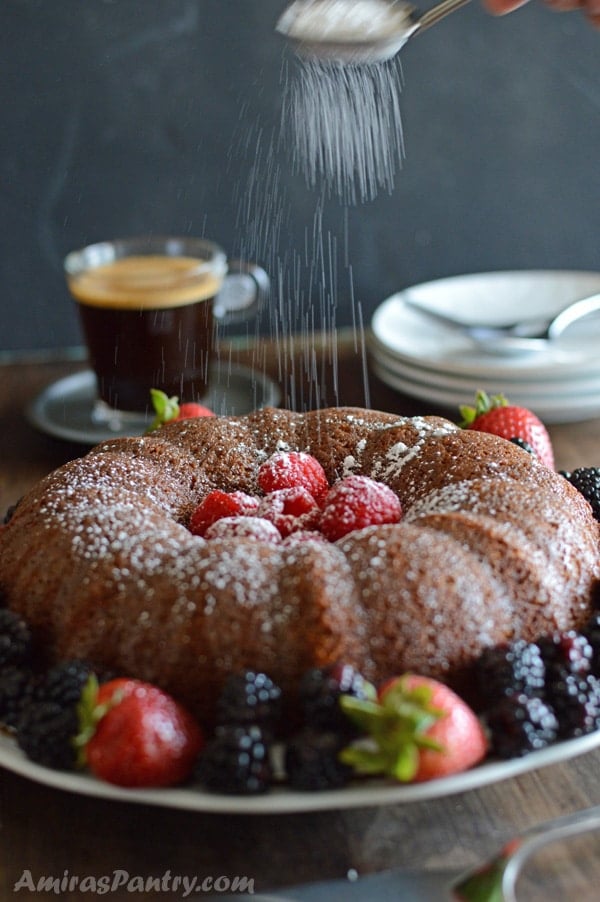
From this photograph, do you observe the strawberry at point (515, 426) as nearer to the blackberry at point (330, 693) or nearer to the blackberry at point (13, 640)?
the blackberry at point (330, 693)

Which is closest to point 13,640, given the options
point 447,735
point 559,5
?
point 447,735

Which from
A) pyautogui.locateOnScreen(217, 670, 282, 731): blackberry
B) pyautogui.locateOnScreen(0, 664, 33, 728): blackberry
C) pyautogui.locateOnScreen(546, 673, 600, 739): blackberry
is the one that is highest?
pyautogui.locateOnScreen(217, 670, 282, 731): blackberry

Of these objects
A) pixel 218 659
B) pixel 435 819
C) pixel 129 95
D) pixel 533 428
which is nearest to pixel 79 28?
pixel 129 95

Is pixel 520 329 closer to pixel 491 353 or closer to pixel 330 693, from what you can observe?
pixel 491 353

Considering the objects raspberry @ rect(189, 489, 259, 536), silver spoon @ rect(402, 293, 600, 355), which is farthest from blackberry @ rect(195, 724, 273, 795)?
silver spoon @ rect(402, 293, 600, 355)

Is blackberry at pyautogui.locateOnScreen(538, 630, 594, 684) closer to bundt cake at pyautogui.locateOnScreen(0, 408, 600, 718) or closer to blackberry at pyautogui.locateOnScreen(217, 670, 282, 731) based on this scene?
bundt cake at pyautogui.locateOnScreen(0, 408, 600, 718)

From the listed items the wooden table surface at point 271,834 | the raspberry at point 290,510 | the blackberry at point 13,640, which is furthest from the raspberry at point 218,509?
the wooden table surface at point 271,834
